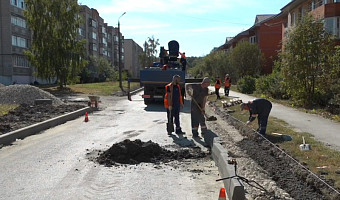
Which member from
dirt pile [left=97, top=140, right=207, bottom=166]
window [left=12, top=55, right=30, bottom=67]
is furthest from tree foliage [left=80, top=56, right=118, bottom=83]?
dirt pile [left=97, top=140, right=207, bottom=166]

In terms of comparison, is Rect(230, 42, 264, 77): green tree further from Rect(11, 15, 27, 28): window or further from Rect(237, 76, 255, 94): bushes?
Rect(11, 15, 27, 28): window

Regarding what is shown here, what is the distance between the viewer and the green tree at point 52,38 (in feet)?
122

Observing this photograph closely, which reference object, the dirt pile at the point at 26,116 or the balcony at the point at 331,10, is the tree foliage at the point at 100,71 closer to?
the balcony at the point at 331,10

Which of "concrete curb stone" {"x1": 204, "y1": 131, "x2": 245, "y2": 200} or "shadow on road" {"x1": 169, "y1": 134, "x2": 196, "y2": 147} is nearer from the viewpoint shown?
"concrete curb stone" {"x1": 204, "y1": 131, "x2": 245, "y2": 200}

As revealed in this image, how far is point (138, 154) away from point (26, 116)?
7449mm

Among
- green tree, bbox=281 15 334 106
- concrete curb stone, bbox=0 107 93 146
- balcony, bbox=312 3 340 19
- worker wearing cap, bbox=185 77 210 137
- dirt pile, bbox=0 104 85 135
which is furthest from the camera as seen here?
balcony, bbox=312 3 340 19

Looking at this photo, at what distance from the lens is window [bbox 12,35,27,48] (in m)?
55.3

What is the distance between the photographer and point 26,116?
13.8 meters

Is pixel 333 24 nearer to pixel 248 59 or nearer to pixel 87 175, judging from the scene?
pixel 248 59

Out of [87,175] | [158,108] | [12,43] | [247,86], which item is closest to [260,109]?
[87,175]

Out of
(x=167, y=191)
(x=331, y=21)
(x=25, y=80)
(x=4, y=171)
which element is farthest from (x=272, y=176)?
(x=25, y=80)

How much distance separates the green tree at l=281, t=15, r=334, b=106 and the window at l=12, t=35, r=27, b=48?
46.6 m

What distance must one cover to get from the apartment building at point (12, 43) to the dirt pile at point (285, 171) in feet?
165

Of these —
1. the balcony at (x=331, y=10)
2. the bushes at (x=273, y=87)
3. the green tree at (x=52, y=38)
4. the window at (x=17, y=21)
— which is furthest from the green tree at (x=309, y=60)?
the window at (x=17, y=21)
